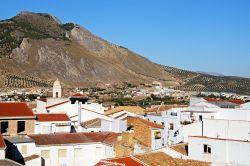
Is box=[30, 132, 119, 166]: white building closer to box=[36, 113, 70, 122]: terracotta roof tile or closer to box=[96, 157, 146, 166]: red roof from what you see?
box=[36, 113, 70, 122]: terracotta roof tile

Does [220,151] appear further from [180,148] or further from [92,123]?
[92,123]

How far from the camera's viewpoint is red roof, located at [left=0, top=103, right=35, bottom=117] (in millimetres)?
40794

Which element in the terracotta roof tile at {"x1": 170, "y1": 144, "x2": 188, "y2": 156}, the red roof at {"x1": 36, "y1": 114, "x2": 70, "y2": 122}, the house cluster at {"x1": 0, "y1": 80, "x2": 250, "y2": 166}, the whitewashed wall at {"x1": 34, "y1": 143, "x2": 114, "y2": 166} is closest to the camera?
the house cluster at {"x1": 0, "y1": 80, "x2": 250, "y2": 166}

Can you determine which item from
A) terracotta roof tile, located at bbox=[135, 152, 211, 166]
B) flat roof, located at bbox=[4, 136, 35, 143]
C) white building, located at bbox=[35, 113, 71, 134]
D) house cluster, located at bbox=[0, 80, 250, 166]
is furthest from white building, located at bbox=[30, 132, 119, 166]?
terracotta roof tile, located at bbox=[135, 152, 211, 166]

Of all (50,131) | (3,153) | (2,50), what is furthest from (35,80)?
(3,153)

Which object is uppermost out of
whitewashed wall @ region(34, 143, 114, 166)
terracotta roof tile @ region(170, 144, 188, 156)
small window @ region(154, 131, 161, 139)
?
small window @ region(154, 131, 161, 139)

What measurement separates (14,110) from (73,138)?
673 cm

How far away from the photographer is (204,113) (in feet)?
132

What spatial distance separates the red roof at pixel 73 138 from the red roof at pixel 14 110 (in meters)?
4.23

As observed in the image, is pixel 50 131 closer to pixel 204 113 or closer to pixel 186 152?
pixel 204 113

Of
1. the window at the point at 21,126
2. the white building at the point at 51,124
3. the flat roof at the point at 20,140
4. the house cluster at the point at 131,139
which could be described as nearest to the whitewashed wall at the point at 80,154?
the house cluster at the point at 131,139

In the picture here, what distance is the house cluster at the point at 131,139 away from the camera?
2683 cm

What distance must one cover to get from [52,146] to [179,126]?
10.6 m

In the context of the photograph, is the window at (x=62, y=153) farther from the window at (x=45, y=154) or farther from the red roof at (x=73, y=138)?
the window at (x=45, y=154)
